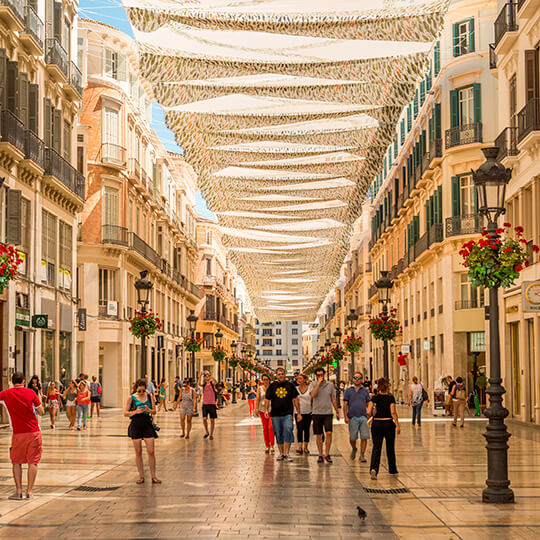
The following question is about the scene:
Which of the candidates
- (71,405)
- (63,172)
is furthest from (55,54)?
(71,405)

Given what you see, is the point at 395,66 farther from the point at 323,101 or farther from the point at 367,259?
the point at 367,259

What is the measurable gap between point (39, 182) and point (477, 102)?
18.0 meters

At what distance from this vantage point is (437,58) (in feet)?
136

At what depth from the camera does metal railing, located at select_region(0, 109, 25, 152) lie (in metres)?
26.4

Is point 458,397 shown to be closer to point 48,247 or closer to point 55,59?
point 48,247

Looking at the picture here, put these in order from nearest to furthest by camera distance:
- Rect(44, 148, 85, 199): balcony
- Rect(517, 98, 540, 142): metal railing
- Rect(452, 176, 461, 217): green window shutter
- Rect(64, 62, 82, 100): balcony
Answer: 1. Rect(517, 98, 540, 142): metal railing
2. Rect(44, 148, 85, 199): balcony
3. Rect(64, 62, 82, 100): balcony
4. Rect(452, 176, 461, 217): green window shutter

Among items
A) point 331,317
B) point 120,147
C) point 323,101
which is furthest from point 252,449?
point 331,317

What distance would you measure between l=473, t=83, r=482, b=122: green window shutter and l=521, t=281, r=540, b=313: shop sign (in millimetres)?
16694

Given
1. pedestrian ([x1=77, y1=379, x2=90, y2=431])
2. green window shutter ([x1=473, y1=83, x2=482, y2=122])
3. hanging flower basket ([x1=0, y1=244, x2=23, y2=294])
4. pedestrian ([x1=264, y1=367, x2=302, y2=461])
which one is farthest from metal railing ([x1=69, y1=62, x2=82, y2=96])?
pedestrian ([x1=264, y1=367, x2=302, y2=461])

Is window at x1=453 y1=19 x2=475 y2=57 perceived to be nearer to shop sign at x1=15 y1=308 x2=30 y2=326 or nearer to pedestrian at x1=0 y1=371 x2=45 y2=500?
shop sign at x1=15 y1=308 x2=30 y2=326

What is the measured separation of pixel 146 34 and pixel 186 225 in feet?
164

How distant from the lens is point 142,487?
42.8 feet

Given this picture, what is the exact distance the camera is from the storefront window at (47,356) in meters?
31.8

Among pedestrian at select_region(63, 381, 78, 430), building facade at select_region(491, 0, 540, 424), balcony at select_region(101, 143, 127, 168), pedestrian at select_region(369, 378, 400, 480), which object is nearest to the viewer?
pedestrian at select_region(369, 378, 400, 480)
